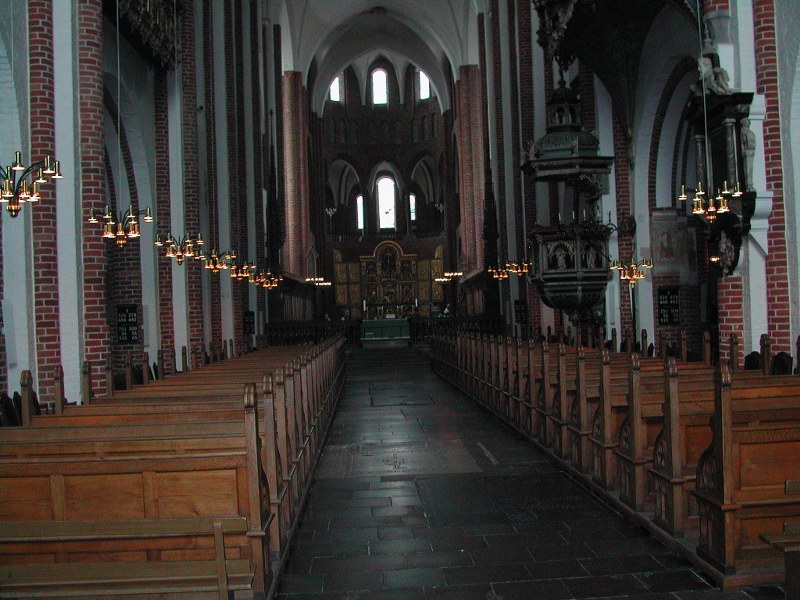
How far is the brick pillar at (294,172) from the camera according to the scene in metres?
38.0

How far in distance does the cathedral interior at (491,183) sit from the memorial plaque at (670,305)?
0.13ft

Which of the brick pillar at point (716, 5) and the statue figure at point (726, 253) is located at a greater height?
the brick pillar at point (716, 5)

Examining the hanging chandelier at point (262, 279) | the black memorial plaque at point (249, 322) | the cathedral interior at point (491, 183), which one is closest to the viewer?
the cathedral interior at point (491, 183)

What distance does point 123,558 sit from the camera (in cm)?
465

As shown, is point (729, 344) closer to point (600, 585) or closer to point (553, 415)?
point (553, 415)

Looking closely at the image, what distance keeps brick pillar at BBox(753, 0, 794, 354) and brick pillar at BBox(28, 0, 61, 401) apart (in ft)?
27.9

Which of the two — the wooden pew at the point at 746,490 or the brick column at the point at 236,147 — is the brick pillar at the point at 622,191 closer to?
the brick column at the point at 236,147

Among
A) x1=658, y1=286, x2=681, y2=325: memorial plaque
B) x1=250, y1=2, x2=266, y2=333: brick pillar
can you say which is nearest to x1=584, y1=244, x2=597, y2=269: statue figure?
x1=658, y1=286, x2=681, y2=325: memorial plaque

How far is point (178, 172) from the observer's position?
15359 mm

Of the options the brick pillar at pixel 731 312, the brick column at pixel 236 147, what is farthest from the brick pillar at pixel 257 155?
the brick pillar at pixel 731 312

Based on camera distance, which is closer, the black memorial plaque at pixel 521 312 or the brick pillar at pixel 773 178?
the brick pillar at pixel 773 178

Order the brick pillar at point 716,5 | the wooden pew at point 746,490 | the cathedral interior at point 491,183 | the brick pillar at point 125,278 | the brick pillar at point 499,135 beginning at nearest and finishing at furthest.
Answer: the wooden pew at point 746,490 → the cathedral interior at point 491,183 → the brick pillar at point 716,5 → the brick pillar at point 125,278 → the brick pillar at point 499,135

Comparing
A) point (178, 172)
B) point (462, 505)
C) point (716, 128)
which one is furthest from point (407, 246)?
point (462, 505)

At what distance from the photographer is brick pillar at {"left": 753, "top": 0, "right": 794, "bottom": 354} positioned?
9.85 metres
